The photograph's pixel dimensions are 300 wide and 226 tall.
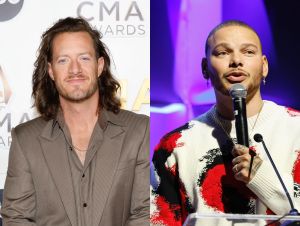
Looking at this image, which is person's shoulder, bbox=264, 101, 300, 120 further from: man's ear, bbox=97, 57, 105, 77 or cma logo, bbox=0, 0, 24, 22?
cma logo, bbox=0, 0, 24, 22

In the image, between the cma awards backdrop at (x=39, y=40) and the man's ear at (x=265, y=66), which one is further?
the cma awards backdrop at (x=39, y=40)

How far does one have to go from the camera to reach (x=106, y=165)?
282 cm

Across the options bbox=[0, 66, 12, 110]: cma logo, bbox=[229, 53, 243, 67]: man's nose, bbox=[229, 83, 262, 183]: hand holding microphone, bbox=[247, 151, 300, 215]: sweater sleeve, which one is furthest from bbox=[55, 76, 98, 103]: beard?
bbox=[247, 151, 300, 215]: sweater sleeve

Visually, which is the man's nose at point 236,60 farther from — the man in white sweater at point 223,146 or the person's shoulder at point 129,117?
the person's shoulder at point 129,117

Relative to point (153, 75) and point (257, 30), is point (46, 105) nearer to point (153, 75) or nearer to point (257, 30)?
point (153, 75)

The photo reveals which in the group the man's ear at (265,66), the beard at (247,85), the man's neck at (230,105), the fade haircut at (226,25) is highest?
the fade haircut at (226,25)

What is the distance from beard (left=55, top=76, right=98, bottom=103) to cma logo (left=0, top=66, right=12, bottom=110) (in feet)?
1.09

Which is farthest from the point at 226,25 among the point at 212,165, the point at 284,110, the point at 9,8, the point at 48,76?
the point at 9,8

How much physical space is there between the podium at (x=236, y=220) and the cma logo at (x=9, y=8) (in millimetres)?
1854

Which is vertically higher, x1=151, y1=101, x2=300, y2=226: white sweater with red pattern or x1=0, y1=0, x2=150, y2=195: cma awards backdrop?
x1=0, y1=0, x2=150, y2=195: cma awards backdrop

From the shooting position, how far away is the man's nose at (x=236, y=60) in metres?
2.65

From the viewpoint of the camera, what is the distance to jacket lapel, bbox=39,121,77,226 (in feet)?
8.96

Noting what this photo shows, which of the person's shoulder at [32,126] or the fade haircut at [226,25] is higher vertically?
the fade haircut at [226,25]

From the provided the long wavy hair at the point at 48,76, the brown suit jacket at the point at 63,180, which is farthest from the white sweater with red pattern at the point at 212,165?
the long wavy hair at the point at 48,76
